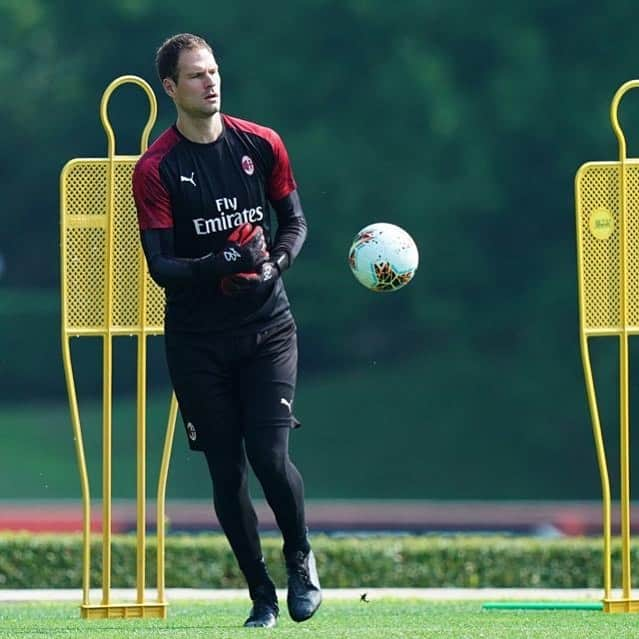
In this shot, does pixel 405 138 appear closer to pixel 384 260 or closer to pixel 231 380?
pixel 384 260

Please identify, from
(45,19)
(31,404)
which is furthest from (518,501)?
(45,19)

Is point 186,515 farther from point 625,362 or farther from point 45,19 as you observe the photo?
point 625,362

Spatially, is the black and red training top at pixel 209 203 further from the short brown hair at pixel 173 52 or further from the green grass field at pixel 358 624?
the green grass field at pixel 358 624

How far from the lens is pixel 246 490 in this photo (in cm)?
625

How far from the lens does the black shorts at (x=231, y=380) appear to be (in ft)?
19.9

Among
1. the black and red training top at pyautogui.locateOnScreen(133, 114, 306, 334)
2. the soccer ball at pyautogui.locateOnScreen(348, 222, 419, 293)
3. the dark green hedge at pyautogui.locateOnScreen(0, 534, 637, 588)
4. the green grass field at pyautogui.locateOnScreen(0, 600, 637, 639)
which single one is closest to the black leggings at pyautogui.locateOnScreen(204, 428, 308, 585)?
the green grass field at pyautogui.locateOnScreen(0, 600, 637, 639)

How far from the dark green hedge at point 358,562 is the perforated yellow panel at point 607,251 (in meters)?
3.95

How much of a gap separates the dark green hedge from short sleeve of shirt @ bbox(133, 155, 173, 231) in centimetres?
476

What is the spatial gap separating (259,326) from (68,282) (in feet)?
3.82

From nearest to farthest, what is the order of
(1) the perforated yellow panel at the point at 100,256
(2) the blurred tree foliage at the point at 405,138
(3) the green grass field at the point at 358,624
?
(3) the green grass field at the point at 358,624 → (1) the perforated yellow panel at the point at 100,256 → (2) the blurred tree foliage at the point at 405,138

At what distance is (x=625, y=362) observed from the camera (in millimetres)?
6941

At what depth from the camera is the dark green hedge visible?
10578 millimetres

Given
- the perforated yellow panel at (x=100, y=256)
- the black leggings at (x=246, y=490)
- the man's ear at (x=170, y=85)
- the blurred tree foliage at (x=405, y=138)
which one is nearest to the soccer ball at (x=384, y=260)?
the black leggings at (x=246, y=490)

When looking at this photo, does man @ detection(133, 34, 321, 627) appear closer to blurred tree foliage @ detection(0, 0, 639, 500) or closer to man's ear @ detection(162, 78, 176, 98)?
man's ear @ detection(162, 78, 176, 98)
